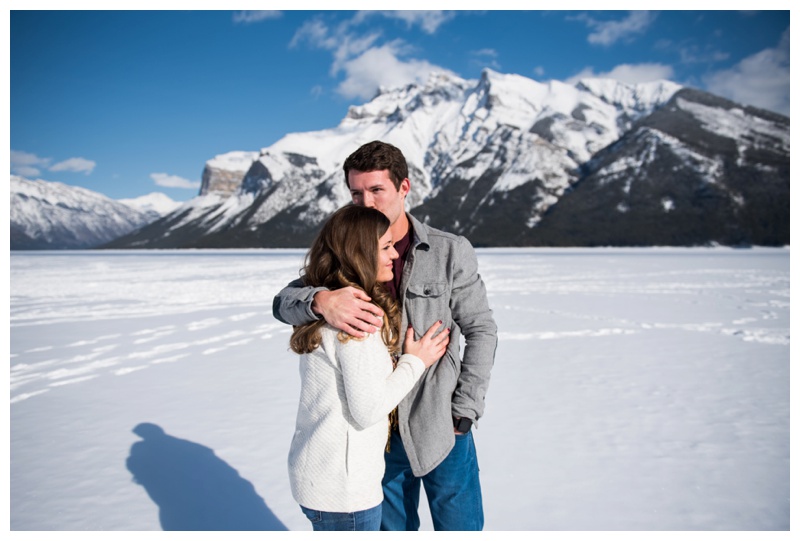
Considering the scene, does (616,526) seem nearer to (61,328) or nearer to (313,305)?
(313,305)

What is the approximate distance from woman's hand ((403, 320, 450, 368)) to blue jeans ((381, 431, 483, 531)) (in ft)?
1.61

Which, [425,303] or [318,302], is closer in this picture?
[318,302]

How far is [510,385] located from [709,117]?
164627mm

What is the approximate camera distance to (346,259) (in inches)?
74.1

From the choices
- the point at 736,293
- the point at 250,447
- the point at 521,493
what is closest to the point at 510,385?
the point at 521,493

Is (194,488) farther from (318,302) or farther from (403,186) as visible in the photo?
(403,186)

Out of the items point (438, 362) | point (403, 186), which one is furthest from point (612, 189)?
point (438, 362)

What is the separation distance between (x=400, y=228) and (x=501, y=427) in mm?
3289

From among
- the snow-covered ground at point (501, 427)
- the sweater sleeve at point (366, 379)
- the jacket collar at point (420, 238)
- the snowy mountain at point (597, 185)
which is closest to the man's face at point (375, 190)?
the jacket collar at point (420, 238)

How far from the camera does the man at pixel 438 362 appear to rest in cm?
223

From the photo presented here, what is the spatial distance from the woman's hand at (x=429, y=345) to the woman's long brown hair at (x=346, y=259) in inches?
6.6

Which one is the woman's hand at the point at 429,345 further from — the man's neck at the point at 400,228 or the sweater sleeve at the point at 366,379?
the man's neck at the point at 400,228

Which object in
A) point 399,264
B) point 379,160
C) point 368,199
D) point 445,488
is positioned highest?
point 379,160

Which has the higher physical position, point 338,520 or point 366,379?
point 366,379
